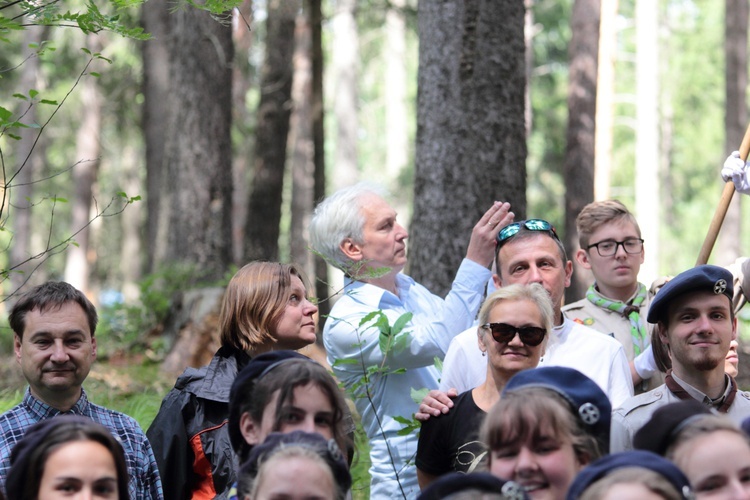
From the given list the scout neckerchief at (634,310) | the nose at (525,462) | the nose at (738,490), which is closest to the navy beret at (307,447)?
the nose at (525,462)

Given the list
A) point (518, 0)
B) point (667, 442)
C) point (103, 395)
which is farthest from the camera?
point (103, 395)

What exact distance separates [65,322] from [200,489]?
3.01 ft

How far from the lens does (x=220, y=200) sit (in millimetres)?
13352

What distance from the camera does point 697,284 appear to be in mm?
4125

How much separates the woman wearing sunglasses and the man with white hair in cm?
45

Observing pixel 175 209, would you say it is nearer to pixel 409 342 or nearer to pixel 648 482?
pixel 409 342

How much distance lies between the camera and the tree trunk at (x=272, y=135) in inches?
559

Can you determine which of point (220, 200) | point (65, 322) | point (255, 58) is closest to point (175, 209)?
point (220, 200)

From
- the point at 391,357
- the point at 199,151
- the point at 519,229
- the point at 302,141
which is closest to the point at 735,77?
the point at 302,141

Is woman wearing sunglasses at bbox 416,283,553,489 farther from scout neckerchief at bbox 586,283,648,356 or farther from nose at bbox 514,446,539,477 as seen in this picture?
scout neckerchief at bbox 586,283,648,356

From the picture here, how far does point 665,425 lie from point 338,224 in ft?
7.18

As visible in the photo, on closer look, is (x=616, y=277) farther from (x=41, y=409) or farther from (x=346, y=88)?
(x=346, y=88)

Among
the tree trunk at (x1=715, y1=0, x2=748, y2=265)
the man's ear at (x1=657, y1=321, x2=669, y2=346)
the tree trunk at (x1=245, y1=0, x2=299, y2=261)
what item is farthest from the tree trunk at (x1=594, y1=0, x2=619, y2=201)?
the man's ear at (x1=657, y1=321, x2=669, y2=346)

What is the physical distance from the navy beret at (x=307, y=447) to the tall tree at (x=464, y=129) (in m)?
3.37
